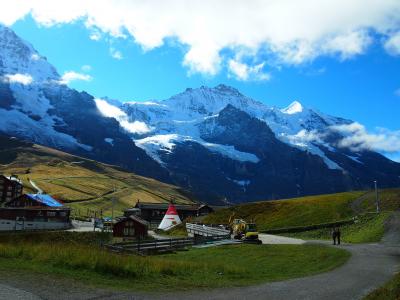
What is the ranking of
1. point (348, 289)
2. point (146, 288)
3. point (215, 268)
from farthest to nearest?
point (215, 268) < point (348, 289) < point (146, 288)

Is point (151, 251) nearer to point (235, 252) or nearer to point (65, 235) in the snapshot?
point (235, 252)

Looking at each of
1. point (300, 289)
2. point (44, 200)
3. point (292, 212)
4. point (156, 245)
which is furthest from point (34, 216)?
point (300, 289)

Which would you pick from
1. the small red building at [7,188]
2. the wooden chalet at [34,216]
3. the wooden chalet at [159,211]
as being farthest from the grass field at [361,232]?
the small red building at [7,188]

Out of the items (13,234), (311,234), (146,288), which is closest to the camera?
(146,288)

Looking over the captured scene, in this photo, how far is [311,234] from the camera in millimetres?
76062

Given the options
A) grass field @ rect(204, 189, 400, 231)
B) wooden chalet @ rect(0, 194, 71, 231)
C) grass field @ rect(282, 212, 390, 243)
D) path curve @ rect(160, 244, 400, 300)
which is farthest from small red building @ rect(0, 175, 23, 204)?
path curve @ rect(160, 244, 400, 300)

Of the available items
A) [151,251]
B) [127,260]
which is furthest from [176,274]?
[151,251]

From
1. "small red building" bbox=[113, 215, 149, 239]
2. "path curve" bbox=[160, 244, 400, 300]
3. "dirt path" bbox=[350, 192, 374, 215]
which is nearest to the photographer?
"path curve" bbox=[160, 244, 400, 300]

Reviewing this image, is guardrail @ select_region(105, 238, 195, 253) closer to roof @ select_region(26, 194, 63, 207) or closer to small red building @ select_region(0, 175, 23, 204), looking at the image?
roof @ select_region(26, 194, 63, 207)

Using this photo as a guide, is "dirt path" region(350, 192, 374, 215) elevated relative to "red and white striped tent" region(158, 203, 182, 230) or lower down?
elevated

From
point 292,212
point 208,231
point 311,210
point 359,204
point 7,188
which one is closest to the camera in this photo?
point 208,231

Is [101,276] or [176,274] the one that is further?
[176,274]

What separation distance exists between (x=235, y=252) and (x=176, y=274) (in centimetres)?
2276

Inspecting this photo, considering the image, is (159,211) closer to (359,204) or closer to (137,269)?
(359,204)
